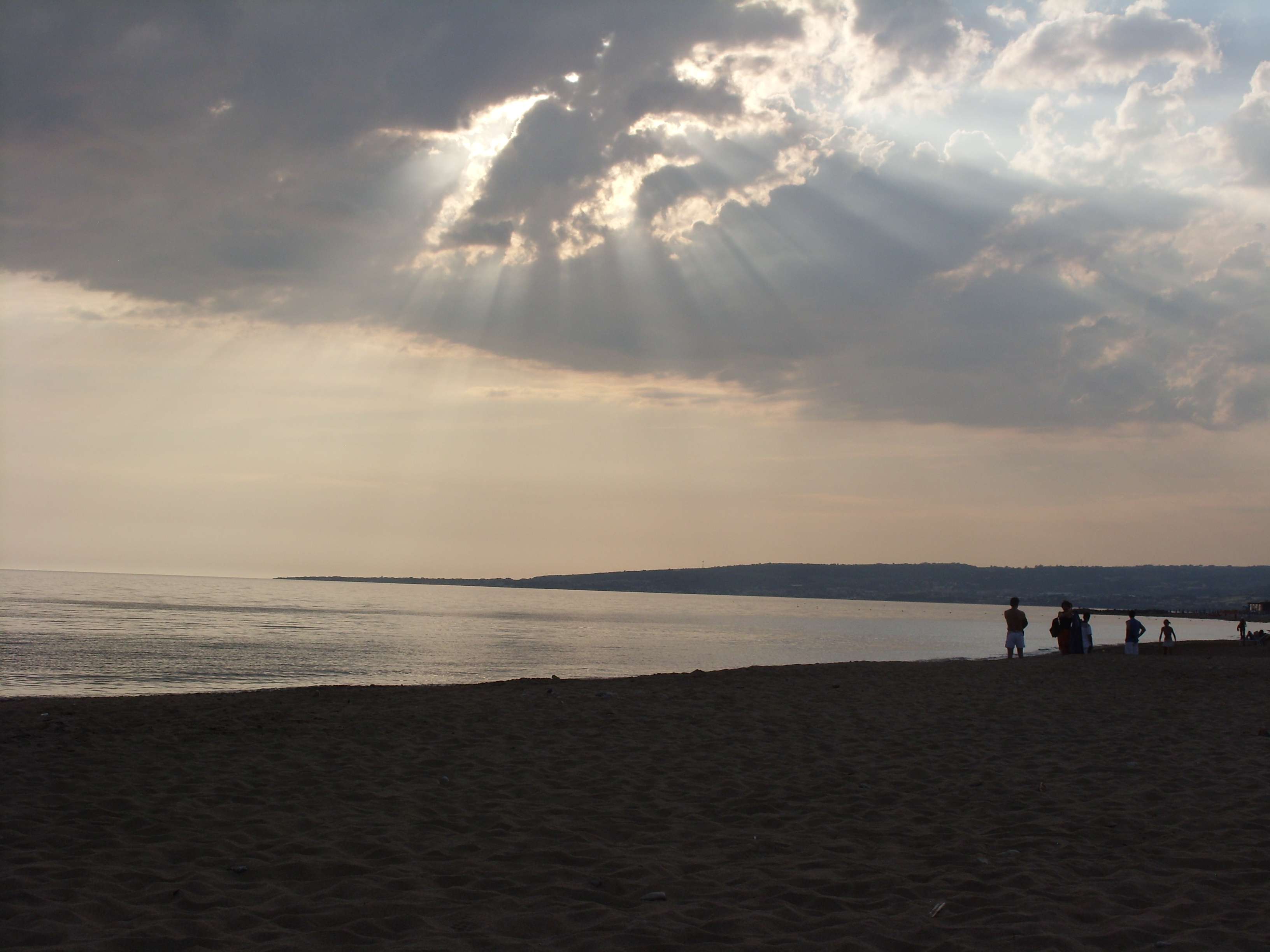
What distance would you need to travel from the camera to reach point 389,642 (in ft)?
147

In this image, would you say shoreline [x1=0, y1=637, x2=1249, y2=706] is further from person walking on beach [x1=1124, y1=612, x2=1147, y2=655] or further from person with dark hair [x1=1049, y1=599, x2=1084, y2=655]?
person walking on beach [x1=1124, y1=612, x2=1147, y2=655]

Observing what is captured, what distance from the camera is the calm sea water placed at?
86.6 feet

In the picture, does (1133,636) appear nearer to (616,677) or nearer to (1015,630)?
(1015,630)

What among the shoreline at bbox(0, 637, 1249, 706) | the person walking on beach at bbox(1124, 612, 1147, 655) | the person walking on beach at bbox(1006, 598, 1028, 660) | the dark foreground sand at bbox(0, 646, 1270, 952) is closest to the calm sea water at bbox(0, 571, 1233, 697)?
the shoreline at bbox(0, 637, 1249, 706)

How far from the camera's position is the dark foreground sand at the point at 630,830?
4895 mm

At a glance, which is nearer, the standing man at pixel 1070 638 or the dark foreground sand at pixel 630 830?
the dark foreground sand at pixel 630 830

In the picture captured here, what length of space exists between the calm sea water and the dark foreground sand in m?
11.0

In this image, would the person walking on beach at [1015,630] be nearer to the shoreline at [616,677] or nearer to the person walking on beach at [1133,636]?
the shoreline at [616,677]

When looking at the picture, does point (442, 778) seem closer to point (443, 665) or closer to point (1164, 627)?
point (443, 665)

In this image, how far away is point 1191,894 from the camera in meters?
5.31

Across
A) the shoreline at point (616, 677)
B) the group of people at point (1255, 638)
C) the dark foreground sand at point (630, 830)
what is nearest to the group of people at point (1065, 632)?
the shoreline at point (616, 677)

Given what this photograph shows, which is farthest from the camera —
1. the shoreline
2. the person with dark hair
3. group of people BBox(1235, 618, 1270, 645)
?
group of people BBox(1235, 618, 1270, 645)

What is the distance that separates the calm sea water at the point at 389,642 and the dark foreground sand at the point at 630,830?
11.0 metres

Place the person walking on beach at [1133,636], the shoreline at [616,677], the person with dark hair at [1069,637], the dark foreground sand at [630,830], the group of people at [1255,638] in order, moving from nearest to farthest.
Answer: the dark foreground sand at [630,830] → the shoreline at [616,677] → the person with dark hair at [1069,637] → the person walking on beach at [1133,636] → the group of people at [1255,638]
